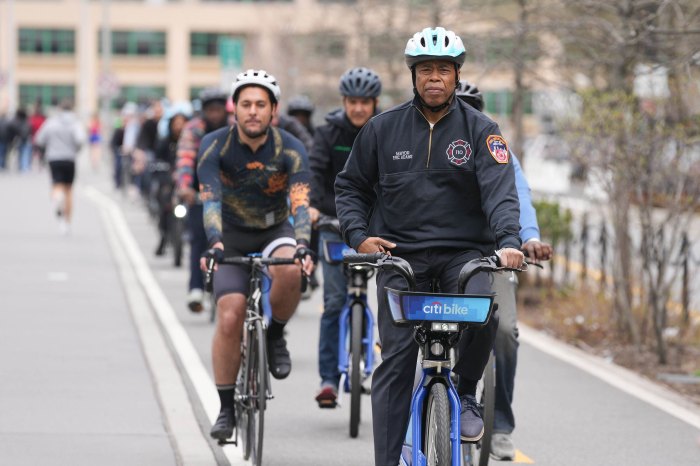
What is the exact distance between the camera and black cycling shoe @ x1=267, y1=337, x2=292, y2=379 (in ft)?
26.8

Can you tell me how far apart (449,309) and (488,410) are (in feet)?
Result: 5.31

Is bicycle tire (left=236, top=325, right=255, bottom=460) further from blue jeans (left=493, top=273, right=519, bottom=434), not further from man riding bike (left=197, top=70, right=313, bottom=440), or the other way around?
blue jeans (left=493, top=273, right=519, bottom=434)

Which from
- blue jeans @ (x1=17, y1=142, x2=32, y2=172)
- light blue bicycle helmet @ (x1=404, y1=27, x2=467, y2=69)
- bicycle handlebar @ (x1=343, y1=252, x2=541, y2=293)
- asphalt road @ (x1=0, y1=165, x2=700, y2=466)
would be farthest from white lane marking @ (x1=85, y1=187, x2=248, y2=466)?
blue jeans @ (x1=17, y1=142, x2=32, y2=172)

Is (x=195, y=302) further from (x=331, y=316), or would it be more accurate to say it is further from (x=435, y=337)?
(x=435, y=337)

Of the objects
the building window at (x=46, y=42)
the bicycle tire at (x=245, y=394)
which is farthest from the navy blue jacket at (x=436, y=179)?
the building window at (x=46, y=42)

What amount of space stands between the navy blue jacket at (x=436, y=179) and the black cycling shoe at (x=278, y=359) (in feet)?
6.49

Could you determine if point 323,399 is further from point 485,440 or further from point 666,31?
point 666,31

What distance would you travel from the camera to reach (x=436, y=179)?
6.17m

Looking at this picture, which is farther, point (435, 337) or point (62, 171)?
point (62, 171)

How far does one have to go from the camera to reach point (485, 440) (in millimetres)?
7258

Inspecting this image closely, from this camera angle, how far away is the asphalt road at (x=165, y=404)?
26.6 feet

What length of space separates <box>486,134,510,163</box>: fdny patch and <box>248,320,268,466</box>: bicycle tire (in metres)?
1.82

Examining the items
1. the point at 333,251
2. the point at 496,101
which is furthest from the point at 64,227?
the point at 333,251

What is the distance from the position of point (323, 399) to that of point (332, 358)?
33cm
